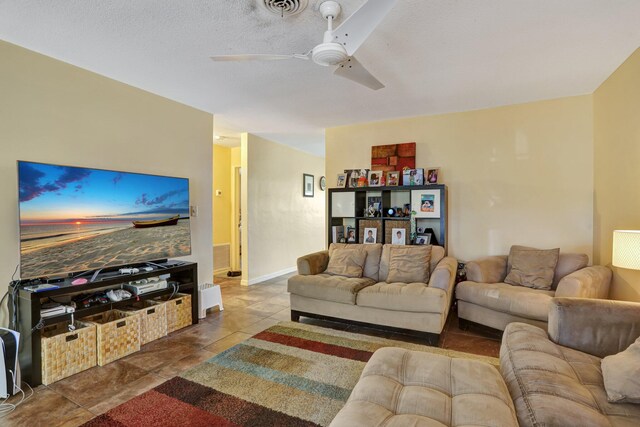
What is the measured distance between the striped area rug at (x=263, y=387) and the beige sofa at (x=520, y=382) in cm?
62

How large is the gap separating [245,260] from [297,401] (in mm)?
3371

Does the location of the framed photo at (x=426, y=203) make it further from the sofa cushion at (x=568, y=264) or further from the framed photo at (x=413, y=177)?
the sofa cushion at (x=568, y=264)

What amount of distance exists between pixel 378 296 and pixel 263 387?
4.43ft

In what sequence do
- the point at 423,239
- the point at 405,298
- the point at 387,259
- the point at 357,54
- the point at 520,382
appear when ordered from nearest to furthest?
the point at 520,382
the point at 357,54
the point at 405,298
the point at 387,259
the point at 423,239

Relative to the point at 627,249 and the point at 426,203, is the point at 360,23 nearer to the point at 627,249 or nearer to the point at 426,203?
the point at 627,249

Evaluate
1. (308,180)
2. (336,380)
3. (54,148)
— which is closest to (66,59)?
(54,148)

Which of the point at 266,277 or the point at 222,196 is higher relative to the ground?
the point at 222,196

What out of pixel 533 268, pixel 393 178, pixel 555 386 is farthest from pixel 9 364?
pixel 533 268

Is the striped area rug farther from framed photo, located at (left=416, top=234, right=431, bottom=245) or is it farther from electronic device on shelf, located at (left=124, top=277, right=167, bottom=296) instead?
framed photo, located at (left=416, top=234, right=431, bottom=245)

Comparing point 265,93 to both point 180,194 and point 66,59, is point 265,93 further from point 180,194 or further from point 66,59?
point 66,59

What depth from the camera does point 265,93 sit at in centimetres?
334

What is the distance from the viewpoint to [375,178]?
14.3 feet

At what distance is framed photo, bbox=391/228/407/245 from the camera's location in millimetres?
4012

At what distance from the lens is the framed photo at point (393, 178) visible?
13.9 feet
